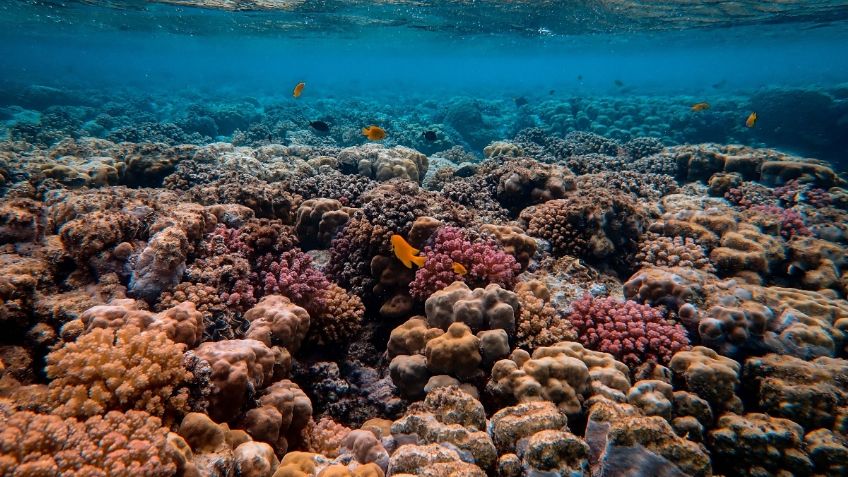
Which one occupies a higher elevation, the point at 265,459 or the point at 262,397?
the point at 265,459

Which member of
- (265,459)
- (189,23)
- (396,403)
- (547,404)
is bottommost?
(396,403)

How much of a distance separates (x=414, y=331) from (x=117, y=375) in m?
2.99

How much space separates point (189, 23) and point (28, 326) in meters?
43.8

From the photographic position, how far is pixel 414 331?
195 inches

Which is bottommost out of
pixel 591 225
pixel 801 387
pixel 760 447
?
pixel 760 447

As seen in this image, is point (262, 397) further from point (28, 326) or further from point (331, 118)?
point (331, 118)

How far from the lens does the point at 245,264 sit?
218 inches

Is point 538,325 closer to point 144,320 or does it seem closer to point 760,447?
point 760,447

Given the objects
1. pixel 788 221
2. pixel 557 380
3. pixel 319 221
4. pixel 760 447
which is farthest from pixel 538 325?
pixel 788 221

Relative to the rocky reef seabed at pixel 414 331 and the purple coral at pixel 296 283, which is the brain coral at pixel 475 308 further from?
the purple coral at pixel 296 283

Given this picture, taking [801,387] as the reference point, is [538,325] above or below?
below

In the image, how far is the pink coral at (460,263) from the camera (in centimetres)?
554

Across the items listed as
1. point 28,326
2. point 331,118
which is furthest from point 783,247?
point 331,118

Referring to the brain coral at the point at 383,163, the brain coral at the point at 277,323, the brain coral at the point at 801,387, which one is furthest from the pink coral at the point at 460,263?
the brain coral at the point at 383,163
